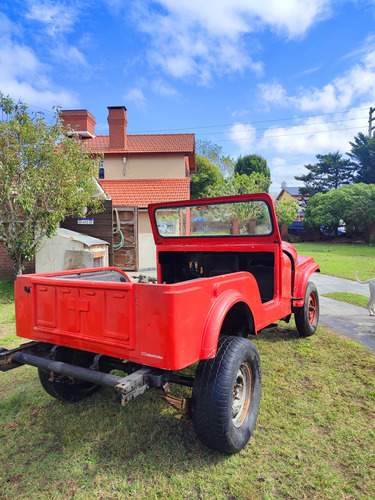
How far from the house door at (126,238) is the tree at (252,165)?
26.5m

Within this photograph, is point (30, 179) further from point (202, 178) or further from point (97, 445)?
point (202, 178)

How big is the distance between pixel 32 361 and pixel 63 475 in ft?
2.51

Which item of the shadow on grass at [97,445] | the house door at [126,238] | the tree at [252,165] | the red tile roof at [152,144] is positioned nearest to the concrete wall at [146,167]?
the red tile roof at [152,144]

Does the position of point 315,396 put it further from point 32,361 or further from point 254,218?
point 32,361

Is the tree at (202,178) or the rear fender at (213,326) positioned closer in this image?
the rear fender at (213,326)

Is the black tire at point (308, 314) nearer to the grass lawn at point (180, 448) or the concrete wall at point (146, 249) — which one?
the grass lawn at point (180, 448)

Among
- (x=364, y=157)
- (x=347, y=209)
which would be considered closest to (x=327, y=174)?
(x=364, y=157)

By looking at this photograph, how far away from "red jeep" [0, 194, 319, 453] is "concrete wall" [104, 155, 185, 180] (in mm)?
12732

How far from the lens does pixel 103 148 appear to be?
16.5 meters

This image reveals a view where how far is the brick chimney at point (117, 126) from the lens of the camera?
16.0 metres

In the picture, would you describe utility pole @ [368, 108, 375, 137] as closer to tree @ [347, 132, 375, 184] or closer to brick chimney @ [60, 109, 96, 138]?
tree @ [347, 132, 375, 184]

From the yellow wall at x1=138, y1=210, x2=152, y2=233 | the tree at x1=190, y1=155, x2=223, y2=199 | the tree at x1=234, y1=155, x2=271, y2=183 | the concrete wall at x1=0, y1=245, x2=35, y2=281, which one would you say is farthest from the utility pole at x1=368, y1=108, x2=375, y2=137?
the concrete wall at x1=0, y1=245, x2=35, y2=281

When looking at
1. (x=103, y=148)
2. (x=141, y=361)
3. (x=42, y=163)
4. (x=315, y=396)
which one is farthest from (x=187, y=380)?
(x=103, y=148)

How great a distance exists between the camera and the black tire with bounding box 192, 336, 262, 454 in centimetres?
201
